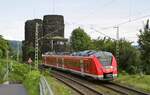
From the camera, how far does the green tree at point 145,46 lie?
4847 centimetres

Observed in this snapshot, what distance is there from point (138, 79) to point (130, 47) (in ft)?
63.3

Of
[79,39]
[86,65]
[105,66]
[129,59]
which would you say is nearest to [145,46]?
[129,59]

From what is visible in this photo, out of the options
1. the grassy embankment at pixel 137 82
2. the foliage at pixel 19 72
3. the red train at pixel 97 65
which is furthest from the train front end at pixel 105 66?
the foliage at pixel 19 72

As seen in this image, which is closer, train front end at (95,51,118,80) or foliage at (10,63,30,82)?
train front end at (95,51,118,80)

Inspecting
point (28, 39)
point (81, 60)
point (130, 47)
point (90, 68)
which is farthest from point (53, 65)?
point (28, 39)

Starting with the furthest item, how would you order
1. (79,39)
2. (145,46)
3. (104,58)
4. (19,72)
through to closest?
1. (79,39)
2. (19,72)
3. (145,46)
4. (104,58)

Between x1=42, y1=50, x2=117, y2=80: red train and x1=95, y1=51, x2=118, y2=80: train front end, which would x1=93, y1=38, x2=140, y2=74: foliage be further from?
x1=95, y1=51, x2=118, y2=80: train front end

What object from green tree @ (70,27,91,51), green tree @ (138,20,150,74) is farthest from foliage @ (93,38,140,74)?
green tree @ (70,27,91,51)

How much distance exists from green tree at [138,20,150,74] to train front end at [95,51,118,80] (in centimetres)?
1421

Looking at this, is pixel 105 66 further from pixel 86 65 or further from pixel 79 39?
pixel 79 39

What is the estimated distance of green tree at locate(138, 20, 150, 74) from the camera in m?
48.5

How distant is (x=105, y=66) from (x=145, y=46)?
1603cm

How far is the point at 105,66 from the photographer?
111 feet

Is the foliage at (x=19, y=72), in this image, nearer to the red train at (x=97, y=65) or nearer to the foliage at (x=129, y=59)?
the foliage at (x=129, y=59)
